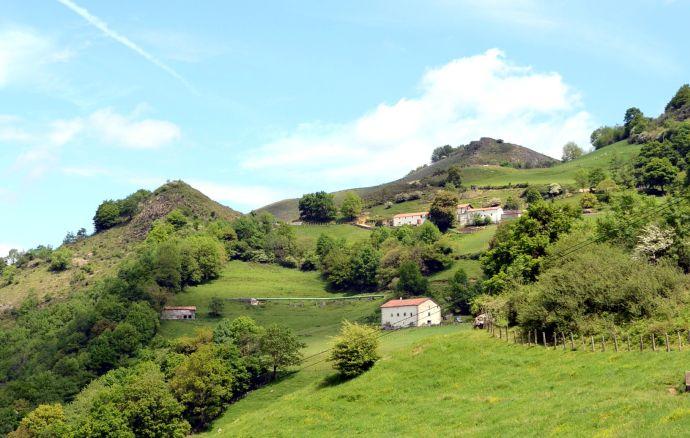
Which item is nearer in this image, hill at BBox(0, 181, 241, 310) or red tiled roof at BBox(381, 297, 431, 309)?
red tiled roof at BBox(381, 297, 431, 309)

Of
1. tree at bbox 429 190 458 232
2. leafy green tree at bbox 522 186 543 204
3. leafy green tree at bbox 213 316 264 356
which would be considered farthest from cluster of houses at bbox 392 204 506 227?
leafy green tree at bbox 213 316 264 356

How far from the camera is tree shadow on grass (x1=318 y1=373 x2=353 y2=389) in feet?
192

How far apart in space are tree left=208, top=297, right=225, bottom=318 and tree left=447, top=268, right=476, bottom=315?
3852 centimetres

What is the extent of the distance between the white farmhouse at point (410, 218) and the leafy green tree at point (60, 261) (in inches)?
3251

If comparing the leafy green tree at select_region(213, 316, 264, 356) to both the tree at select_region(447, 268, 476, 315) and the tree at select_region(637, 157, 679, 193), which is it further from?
the tree at select_region(637, 157, 679, 193)

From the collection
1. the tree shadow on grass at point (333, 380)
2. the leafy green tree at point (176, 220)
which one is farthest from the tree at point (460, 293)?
the leafy green tree at point (176, 220)

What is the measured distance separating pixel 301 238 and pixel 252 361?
310ft

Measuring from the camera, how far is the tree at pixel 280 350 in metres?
85.0

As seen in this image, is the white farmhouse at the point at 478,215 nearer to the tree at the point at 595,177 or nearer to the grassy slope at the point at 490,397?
the tree at the point at 595,177

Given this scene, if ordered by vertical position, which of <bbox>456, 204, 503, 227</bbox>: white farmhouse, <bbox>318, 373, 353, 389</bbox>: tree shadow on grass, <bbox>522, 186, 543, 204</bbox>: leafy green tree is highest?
<bbox>522, 186, 543, 204</bbox>: leafy green tree

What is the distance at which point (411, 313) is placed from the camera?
3986 inches

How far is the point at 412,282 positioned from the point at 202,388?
49.0 metres

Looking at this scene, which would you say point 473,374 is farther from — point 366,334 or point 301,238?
point 301,238

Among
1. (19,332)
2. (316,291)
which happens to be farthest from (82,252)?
(316,291)
